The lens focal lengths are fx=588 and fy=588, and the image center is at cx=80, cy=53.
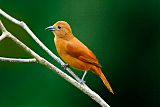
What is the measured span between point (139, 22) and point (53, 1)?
2.90 ft

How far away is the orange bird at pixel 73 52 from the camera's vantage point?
2.32 m

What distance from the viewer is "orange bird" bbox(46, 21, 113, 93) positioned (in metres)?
2.32

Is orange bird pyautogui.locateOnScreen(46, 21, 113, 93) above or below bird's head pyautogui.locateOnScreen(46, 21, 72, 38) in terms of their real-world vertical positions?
below

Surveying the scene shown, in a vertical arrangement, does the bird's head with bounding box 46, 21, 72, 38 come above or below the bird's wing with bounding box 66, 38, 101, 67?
above

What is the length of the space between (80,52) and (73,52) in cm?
7

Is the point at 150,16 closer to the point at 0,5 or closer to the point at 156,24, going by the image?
the point at 156,24

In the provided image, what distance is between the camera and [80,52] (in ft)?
7.88

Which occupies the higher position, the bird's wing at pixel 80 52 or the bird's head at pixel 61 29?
the bird's head at pixel 61 29

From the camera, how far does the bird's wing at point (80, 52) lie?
2.30 meters

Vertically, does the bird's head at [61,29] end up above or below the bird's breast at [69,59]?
above

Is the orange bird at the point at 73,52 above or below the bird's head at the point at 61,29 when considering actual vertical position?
below

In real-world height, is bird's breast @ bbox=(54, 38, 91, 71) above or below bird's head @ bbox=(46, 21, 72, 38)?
below

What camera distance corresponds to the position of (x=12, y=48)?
3910 millimetres

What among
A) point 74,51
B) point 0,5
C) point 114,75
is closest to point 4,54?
point 0,5
